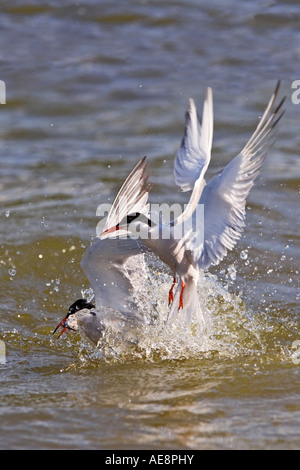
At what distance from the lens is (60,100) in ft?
34.9

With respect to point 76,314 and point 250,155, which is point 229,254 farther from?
point 250,155

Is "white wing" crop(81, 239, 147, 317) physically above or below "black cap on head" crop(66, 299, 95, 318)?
above

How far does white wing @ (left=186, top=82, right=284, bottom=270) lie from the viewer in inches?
178

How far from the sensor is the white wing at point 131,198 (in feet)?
17.7

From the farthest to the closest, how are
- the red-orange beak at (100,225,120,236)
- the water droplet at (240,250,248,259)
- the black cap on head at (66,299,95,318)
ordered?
the water droplet at (240,250,248,259) < the black cap on head at (66,299,95,318) < the red-orange beak at (100,225,120,236)

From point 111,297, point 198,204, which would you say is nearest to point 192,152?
point 198,204

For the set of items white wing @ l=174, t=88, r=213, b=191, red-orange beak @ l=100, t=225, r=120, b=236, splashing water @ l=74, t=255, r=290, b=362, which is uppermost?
white wing @ l=174, t=88, r=213, b=191

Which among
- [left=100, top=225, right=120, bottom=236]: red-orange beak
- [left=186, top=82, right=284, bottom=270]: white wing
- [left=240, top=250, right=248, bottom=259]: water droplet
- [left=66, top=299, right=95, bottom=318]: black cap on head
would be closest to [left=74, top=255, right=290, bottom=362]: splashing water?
[left=66, top=299, right=95, bottom=318]: black cap on head

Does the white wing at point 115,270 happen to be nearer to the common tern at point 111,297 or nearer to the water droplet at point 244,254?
the common tern at point 111,297

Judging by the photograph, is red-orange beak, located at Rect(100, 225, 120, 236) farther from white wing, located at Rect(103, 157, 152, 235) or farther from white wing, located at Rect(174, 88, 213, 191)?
white wing, located at Rect(174, 88, 213, 191)

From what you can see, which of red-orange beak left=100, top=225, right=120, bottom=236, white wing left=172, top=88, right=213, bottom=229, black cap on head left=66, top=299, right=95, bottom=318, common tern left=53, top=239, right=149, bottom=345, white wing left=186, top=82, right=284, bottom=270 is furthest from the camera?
black cap on head left=66, top=299, right=95, bottom=318
